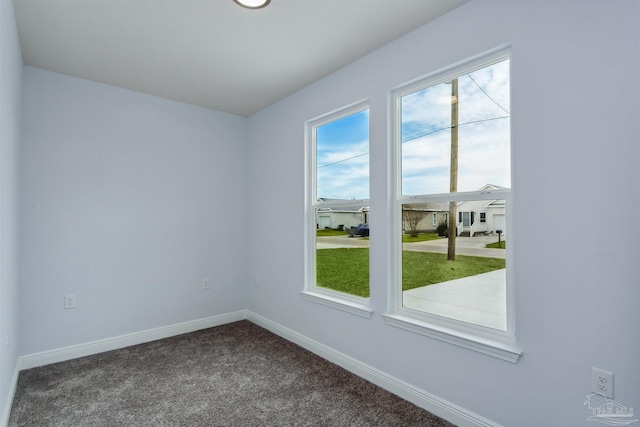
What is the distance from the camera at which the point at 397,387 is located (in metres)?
2.40

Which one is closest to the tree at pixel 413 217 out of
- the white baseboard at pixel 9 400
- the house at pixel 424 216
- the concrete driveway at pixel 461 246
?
the house at pixel 424 216

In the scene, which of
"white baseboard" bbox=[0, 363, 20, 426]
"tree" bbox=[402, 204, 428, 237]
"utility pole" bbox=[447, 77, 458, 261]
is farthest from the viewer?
"tree" bbox=[402, 204, 428, 237]

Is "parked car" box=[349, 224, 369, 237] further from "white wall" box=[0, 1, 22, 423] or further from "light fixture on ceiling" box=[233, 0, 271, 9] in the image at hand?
"white wall" box=[0, 1, 22, 423]

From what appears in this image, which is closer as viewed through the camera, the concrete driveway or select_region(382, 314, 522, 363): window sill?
select_region(382, 314, 522, 363): window sill

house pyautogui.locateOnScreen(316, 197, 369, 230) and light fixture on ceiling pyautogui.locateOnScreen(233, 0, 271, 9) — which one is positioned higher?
light fixture on ceiling pyautogui.locateOnScreen(233, 0, 271, 9)

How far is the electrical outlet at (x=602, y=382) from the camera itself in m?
1.51

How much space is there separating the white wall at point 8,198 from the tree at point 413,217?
8.17ft

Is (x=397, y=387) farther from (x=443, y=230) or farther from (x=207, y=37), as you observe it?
(x=207, y=37)

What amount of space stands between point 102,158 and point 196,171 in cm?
92

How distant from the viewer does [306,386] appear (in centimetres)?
254

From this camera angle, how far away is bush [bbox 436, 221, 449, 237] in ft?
7.64

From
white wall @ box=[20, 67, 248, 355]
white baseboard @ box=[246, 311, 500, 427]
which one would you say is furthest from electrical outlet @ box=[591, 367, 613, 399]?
white wall @ box=[20, 67, 248, 355]

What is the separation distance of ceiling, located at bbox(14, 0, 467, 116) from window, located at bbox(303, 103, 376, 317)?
515mm

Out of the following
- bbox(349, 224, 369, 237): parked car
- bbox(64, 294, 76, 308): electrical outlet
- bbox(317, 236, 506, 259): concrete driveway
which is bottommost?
bbox(64, 294, 76, 308): electrical outlet
